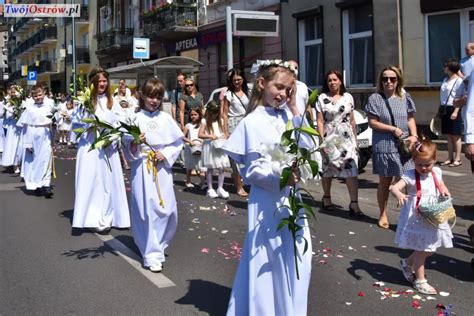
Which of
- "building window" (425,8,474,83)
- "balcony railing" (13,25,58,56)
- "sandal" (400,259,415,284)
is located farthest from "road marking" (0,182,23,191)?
"balcony railing" (13,25,58,56)

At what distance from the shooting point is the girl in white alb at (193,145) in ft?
35.4

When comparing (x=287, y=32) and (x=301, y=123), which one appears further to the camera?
(x=287, y=32)

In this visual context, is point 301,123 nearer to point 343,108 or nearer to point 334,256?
point 334,256

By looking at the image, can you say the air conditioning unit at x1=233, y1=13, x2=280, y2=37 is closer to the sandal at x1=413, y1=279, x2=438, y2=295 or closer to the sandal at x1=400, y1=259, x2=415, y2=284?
the sandal at x1=400, y1=259, x2=415, y2=284

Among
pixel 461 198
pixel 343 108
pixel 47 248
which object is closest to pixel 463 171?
pixel 461 198

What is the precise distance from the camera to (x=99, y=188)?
293 inches

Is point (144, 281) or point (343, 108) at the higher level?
point (343, 108)

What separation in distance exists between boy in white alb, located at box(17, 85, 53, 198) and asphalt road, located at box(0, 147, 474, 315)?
5.54 ft

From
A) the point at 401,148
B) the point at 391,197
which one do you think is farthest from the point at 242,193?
the point at 401,148

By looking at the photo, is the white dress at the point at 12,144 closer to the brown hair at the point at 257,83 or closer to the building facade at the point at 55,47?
the brown hair at the point at 257,83

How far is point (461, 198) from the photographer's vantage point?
8.84 meters

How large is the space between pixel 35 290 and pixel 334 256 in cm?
287

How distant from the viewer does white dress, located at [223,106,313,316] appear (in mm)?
3746

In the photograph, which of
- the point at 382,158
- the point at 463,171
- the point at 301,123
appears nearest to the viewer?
the point at 301,123
